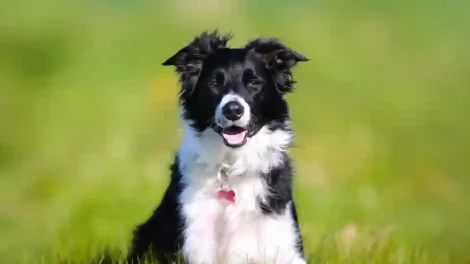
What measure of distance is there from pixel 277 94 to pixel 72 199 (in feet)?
8.54

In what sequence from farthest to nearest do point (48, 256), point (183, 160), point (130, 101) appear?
point (130, 101) < point (48, 256) < point (183, 160)

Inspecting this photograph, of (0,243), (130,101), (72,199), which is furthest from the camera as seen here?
(130,101)

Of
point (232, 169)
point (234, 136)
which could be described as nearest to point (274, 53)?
point (234, 136)

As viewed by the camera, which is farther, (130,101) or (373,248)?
(130,101)

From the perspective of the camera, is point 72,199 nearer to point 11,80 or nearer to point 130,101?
point 130,101

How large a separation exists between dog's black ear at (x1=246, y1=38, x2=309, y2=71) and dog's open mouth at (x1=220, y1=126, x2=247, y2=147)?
0.52 m

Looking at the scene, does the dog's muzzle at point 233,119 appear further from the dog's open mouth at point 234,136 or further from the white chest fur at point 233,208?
the white chest fur at point 233,208

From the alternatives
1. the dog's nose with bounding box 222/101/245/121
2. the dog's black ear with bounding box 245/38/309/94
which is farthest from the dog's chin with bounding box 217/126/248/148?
the dog's black ear with bounding box 245/38/309/94

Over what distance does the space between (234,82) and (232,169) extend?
53cm

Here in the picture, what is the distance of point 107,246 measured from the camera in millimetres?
5391

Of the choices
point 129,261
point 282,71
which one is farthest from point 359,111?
point 129,261

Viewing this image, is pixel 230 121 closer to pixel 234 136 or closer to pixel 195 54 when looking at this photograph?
pixel 234 136

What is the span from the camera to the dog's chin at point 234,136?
14.6 feet

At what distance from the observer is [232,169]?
4.71 metres
